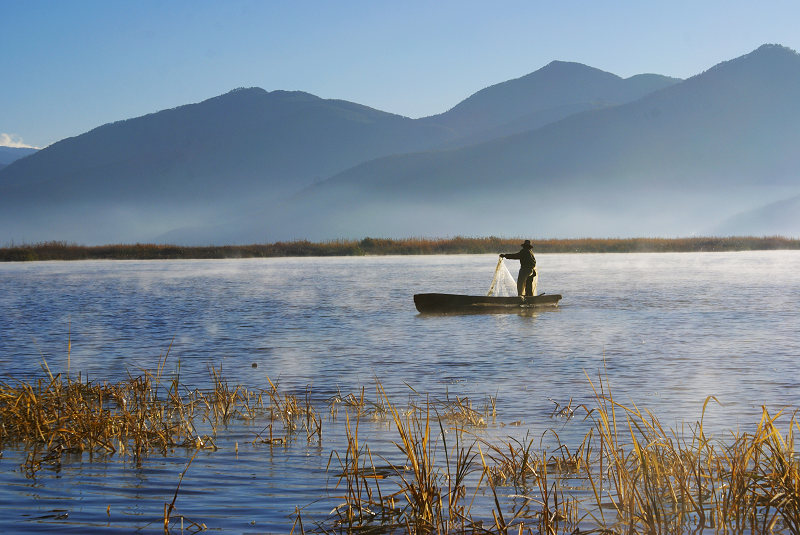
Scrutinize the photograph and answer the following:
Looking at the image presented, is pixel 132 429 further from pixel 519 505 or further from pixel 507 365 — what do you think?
pixel 507 365

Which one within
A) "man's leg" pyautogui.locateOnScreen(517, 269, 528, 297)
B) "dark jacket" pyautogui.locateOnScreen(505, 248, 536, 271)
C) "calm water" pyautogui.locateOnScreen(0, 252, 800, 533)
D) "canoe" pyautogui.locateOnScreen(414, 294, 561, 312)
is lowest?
"calm water" pyautogui.locateOnScreen(0, 252, 800, 533)

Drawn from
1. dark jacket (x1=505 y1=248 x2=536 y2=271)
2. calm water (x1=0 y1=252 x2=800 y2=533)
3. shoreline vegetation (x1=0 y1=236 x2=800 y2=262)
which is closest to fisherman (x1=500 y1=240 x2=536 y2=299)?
dark jacket (x1=505 y1=248 x2=536 y2=271)

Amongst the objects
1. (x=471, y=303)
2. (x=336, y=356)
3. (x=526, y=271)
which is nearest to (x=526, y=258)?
(x=526, y=271)

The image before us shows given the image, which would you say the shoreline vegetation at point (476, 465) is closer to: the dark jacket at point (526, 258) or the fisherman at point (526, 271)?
the dark jacket at point (526, 258)

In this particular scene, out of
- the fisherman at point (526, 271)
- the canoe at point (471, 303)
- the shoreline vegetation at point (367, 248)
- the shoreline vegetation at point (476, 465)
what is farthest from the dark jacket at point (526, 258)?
the shoreline vegetation at point (367, 248)

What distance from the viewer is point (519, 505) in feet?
28.3

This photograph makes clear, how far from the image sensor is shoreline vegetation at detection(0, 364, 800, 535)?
7.60 meters

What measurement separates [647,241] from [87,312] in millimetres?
81456

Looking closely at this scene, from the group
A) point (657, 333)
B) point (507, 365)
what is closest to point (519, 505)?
point (507, 365)

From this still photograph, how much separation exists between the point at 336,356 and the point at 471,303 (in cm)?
1116

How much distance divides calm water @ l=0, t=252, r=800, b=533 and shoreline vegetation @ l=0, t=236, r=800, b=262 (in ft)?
Result: 139

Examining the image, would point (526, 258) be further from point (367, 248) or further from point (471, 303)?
point (367, 248)

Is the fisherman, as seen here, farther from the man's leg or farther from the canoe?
the canoe

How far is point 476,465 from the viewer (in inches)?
404
